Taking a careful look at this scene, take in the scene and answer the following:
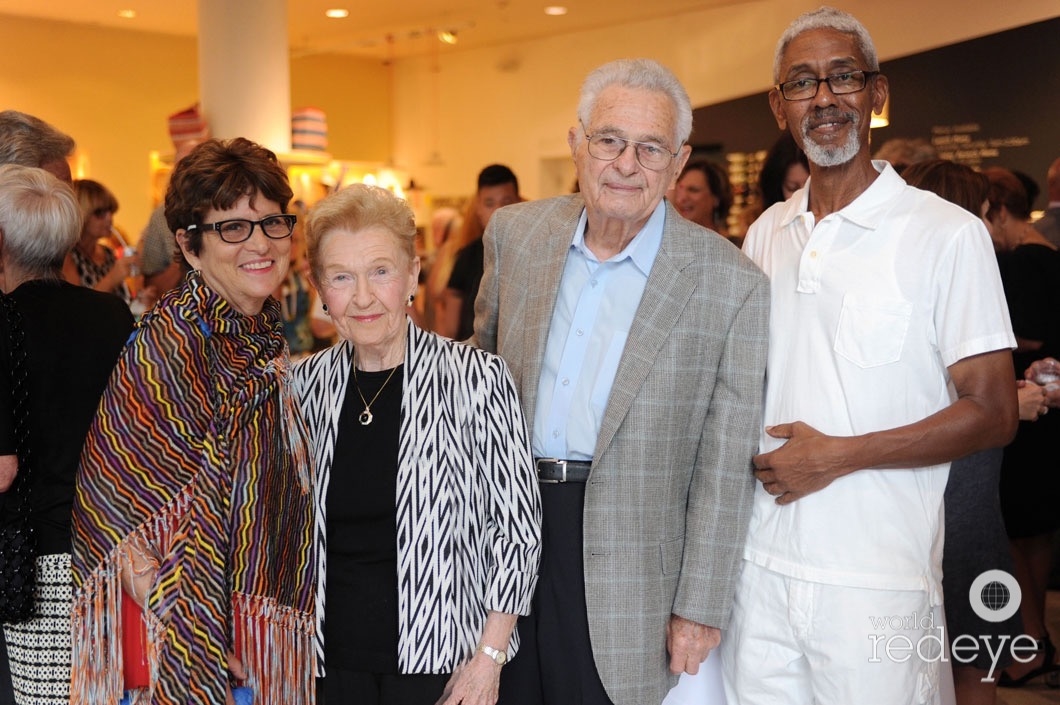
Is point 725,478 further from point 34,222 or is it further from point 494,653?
point 34,222

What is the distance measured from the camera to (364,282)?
2.34 meters

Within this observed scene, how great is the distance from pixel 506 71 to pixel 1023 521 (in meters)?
10.2

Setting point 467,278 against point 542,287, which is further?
point 467,278

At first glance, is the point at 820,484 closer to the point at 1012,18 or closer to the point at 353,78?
the point at 1012,18

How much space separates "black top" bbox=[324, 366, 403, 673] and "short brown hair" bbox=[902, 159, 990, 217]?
7.10ft

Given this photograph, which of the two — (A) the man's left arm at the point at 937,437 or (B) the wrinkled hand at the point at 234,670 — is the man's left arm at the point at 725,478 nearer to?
(A) the man's left arm at the point at 937,437

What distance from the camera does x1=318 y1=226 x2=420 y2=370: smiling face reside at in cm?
235

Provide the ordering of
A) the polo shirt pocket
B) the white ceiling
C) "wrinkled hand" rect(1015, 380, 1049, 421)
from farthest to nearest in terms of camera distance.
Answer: the white ceiling, "wrinkled hand" rect(1015, 380, 1049, 421), the polo shirt pocket

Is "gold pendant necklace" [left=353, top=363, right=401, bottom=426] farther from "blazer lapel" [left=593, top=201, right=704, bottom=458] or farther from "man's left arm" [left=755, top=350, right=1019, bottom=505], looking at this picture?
"man's left arm" [left=755, top=350, right=1019, bottom=505]

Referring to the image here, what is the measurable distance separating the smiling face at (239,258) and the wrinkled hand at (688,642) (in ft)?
3.98

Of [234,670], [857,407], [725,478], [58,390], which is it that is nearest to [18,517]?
[58,390]

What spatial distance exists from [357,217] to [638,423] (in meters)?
0.76

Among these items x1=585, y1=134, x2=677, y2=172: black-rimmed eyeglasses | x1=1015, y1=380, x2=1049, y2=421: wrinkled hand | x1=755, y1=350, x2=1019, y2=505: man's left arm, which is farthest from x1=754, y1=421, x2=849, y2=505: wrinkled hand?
x1=1015, y1=380, x2=1049, y2=421: wrinkled hand

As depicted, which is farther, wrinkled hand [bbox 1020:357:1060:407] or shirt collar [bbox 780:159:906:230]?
wrinkled hand [bbox 1020:357:1060:407]
